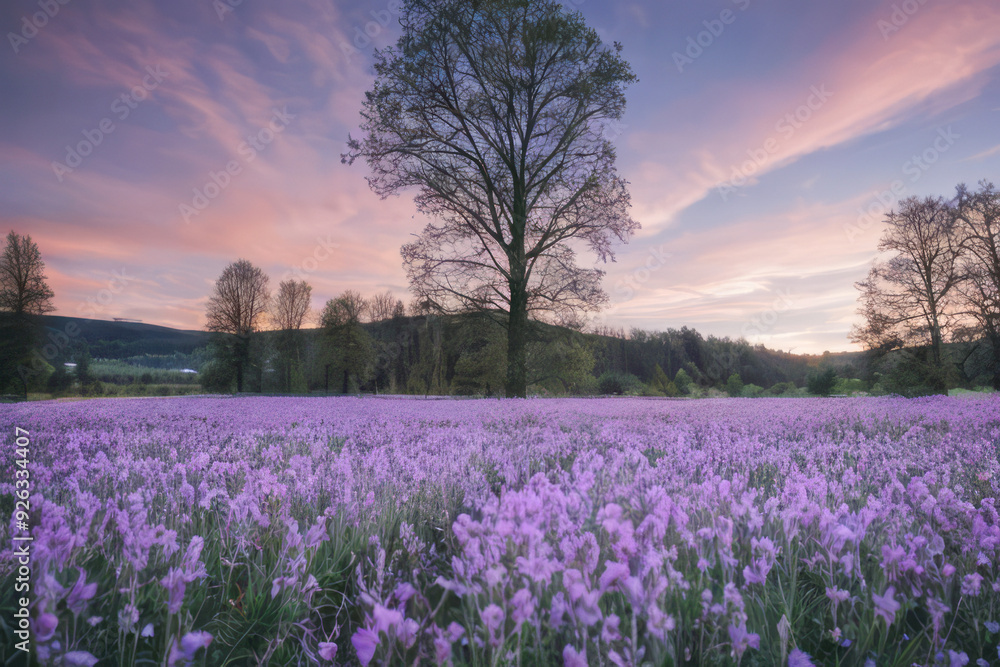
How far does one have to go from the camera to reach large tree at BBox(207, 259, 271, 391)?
3512 cm

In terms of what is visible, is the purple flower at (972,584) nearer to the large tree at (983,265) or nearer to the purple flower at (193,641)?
the purple flower at (193,641)

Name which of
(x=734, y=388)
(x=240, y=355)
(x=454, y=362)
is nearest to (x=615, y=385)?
(x=734, y=388)

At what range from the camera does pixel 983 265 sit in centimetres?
2017

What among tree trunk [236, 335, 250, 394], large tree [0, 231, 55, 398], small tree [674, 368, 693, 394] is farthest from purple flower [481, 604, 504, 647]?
tree trunk [236, 335, 250, 394]

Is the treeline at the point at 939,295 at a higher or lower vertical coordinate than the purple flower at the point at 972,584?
higher

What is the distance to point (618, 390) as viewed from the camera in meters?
33.7

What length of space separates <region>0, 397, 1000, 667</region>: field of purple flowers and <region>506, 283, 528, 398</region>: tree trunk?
1189cm

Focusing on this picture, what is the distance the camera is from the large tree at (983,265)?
63.6ft

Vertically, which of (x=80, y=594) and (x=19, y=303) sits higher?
(x=19, y=303)

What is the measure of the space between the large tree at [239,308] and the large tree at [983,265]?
44.9 meters

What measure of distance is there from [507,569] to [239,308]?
4104 cm

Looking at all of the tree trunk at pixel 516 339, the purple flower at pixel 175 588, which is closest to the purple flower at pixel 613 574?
the purple flower at pixel 175 588

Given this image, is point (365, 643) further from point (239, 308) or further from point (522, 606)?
point (239, 308)

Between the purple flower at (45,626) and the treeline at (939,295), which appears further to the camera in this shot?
the treeline at (939,295)
